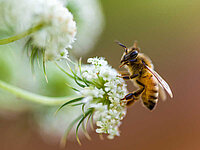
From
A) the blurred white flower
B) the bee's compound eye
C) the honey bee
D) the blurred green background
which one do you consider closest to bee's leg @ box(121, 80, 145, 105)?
the honey bee

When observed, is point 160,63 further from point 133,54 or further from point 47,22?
point 47,22

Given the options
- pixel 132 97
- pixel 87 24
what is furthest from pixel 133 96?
pixel 87 24

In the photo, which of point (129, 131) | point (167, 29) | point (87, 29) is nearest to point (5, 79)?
point (87, 29)

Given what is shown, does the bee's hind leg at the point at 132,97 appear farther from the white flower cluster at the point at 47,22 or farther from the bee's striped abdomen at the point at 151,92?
the white flower cluster at the point at 47,22

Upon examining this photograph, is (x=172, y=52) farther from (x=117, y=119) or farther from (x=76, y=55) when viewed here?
(x=117, y=119)

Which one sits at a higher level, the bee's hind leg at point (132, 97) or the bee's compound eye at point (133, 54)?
the bee's compound eye at point (133, 54)

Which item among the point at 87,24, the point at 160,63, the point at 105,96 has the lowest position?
the point at 105,96

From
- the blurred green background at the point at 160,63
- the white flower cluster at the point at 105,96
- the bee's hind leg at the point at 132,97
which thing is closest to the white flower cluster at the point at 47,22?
the white flower cluster at the point at 105,96
